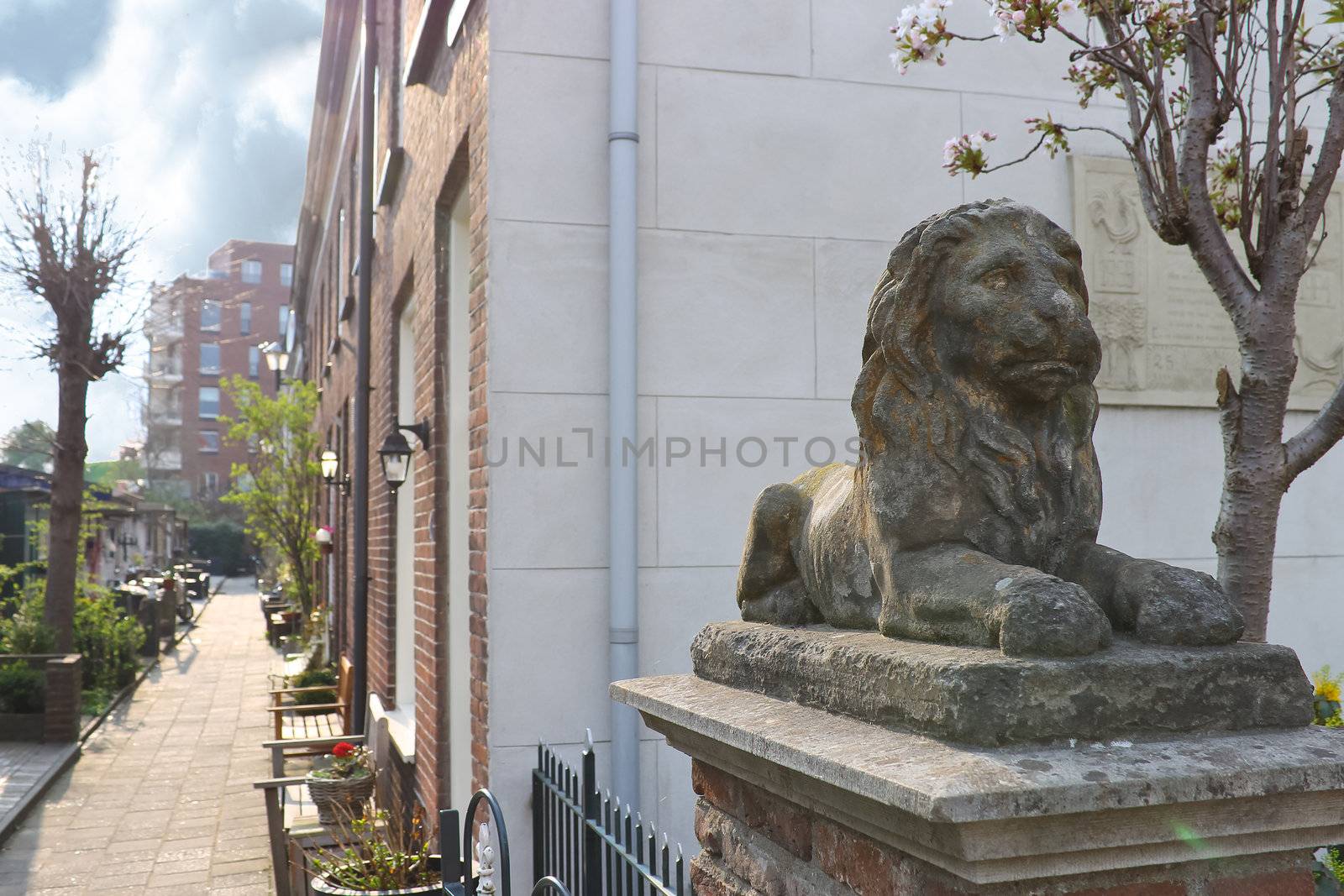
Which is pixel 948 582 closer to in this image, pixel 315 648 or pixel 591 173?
pixel 591 173

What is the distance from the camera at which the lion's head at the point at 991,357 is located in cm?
185

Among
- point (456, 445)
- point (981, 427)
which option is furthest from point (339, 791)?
point (981, 427)

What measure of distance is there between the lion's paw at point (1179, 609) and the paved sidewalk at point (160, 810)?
24.7ft

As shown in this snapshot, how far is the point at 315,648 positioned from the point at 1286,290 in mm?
15501

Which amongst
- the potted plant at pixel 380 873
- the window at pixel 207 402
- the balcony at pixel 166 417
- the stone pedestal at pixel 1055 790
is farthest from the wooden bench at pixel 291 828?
the window at pixel 207 402

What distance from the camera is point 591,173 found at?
4949 mm

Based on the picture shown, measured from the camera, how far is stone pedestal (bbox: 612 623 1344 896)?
55.9 inches

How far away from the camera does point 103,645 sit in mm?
16500

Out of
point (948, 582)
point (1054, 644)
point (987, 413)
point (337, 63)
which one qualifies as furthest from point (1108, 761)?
point (337, 63)

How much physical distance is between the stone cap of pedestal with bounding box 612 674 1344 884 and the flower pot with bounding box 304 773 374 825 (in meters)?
6.98

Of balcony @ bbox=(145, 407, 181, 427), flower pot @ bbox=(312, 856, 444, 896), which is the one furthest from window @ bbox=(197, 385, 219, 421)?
flower pot @ bbox=(312, 856, 444, 896)

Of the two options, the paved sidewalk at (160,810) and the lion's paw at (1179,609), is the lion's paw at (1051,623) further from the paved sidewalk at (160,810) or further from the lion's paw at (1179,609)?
the paved sidewalk at (160,810)

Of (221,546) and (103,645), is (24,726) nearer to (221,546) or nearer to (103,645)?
(103,645)

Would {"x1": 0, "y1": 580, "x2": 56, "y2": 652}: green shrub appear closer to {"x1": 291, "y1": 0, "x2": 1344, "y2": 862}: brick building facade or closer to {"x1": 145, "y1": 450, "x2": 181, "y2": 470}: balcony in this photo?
{"x1": 291, "y1": 0, "x2": 1344, "y2": 862}: brick building facade
